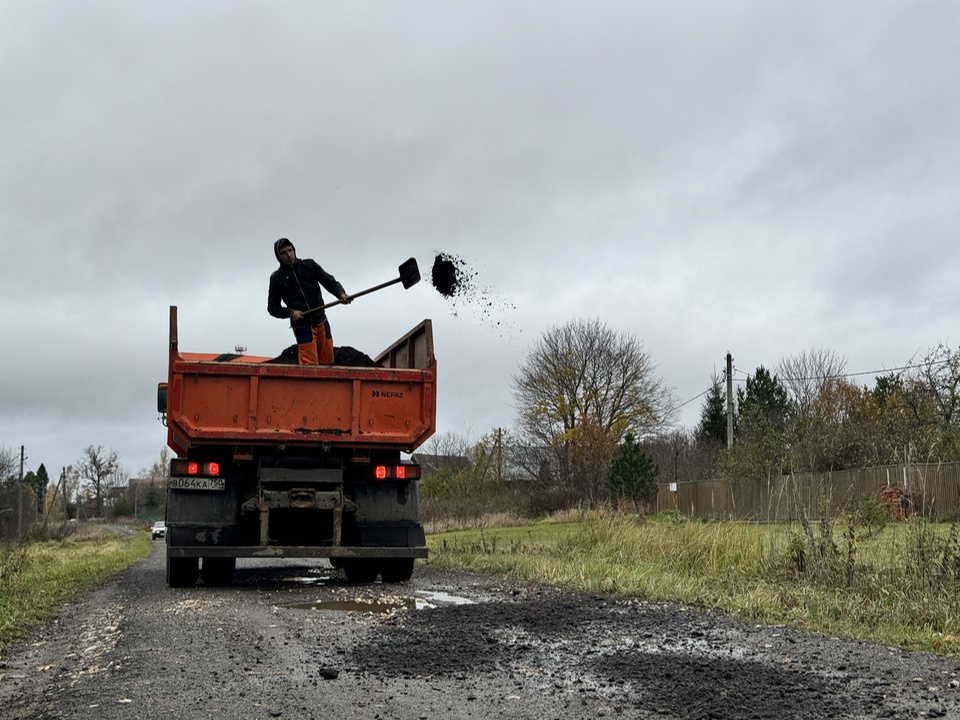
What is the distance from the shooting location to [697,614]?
773cm

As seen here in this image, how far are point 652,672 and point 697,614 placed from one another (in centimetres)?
251

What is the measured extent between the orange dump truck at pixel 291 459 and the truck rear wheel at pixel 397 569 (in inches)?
15.4

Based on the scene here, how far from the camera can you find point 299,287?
37.3 feet

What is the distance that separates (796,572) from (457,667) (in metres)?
5.16

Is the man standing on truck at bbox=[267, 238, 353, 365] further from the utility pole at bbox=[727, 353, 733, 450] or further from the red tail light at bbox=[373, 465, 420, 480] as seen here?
the utility pole at bbox=[727, 353, 733, 450]

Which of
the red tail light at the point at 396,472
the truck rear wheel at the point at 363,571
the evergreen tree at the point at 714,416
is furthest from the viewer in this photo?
the evergreen tree at the point at 714,416

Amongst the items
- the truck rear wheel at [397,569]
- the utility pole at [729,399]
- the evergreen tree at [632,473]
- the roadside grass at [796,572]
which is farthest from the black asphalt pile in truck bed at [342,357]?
the utility pole at [729,399]

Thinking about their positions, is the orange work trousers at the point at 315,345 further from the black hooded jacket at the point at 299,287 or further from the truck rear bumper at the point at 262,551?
the truck rear bumper at the point at 262,551

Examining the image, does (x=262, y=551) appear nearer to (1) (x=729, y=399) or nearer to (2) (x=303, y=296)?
(2) (x=303, y=296)

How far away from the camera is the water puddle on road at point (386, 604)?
8.48 m

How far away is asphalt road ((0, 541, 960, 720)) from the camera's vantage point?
461cm

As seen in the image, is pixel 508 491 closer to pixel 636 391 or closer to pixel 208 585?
pixel 636 391

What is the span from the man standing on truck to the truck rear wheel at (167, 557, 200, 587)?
2.56 metres

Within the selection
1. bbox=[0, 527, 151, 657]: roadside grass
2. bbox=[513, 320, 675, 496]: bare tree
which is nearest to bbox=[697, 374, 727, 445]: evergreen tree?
bbox=[513, 320, 675, 496]: bare tree
